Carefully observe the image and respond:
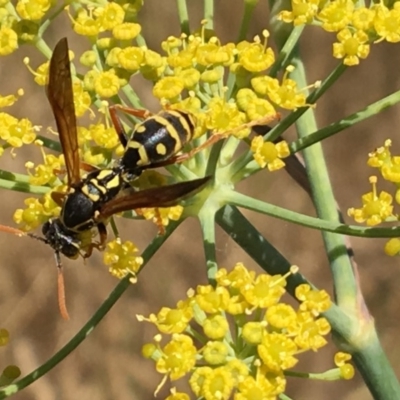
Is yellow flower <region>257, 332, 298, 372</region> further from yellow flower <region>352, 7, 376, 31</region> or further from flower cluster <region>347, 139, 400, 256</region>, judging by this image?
yellow flower <region>352, 7, 376, 31</region>

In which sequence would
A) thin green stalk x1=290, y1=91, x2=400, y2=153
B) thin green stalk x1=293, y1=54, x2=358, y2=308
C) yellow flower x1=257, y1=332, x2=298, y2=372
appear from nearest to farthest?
yellow flower x1=257, y1=332, x2=298, y2=372 < thin green stalk x1=290, y1=91, x2=400, y2=153 < thin green stalk x1=293, y1=54, x2=358, y2=308

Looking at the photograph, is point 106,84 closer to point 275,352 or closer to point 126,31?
point 126,31

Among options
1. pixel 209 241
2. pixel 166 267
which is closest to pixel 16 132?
pixel 209 241

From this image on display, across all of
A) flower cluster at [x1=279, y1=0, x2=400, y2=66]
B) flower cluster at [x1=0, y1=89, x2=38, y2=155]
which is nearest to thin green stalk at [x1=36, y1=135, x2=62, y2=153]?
flower cluster at [x1=0, y1=89, x2=38, y2=155]

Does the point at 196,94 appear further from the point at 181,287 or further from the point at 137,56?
the point at 181,287

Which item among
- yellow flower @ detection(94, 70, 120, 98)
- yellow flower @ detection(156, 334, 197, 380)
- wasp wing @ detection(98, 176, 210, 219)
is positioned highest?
yellow flower @ detection(94, 70, 120, 98)

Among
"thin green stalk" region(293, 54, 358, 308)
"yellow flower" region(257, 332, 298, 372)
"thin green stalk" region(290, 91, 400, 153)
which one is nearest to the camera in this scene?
"yellow flower" region(257, 332, 298, 372)
